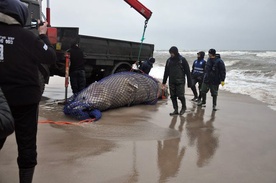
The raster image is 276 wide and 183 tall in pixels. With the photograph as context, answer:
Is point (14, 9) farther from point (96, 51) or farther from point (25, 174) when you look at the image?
point (96, 51)

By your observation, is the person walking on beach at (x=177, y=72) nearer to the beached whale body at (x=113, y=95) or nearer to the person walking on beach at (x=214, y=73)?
the beached whale body at (x=113, y=95)

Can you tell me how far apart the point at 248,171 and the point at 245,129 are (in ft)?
7.64

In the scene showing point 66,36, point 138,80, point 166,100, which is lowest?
point 166,100

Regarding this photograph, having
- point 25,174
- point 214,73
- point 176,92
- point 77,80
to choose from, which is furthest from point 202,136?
point 77,80

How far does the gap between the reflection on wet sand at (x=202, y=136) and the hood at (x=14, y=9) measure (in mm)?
2691

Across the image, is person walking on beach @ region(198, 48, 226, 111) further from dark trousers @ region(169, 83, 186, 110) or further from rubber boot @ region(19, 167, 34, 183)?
rubber boot @ region(19, 167, 34, 183)

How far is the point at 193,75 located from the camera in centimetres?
949

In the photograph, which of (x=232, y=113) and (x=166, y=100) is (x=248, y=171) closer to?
(x=232, y=113)

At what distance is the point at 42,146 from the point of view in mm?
4168

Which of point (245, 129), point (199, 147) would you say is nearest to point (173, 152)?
point (199, 147)

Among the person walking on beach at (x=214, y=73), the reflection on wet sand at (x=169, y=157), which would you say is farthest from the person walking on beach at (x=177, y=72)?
the reflection on wet sand at (x=169, y=157)

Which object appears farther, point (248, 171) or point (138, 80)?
point (138, 80)

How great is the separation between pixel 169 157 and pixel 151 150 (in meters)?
0.31

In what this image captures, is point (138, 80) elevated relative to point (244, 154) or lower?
elevated
